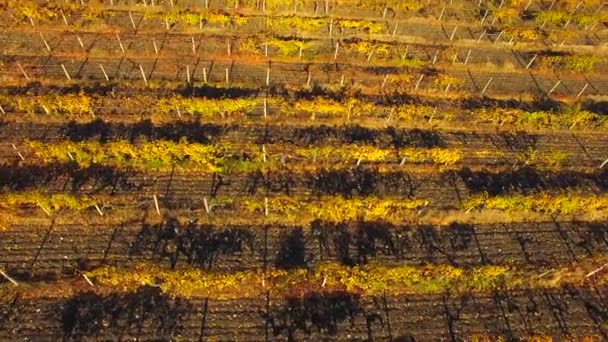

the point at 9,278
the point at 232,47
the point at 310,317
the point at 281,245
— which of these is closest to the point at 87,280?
the point at 9,278

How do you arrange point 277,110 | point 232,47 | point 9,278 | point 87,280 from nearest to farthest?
point 9,278
point 87,280
point 277,110
point 232,47

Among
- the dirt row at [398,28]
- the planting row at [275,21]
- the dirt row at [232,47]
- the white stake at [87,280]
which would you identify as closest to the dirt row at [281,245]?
the white stake at [87,280]

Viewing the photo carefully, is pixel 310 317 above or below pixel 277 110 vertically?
below

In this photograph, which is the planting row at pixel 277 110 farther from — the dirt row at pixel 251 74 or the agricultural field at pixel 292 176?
the dirt row at pixel 251 74

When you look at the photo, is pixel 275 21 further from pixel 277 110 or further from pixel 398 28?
pixel 277 110

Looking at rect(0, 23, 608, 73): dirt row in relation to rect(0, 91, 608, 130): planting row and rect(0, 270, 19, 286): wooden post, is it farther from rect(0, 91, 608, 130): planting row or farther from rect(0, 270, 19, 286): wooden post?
rect(0, 270, 19, 286): wooden post

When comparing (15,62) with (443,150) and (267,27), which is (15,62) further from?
(443,150)

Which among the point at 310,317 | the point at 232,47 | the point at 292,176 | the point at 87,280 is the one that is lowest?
the point at 310,317
